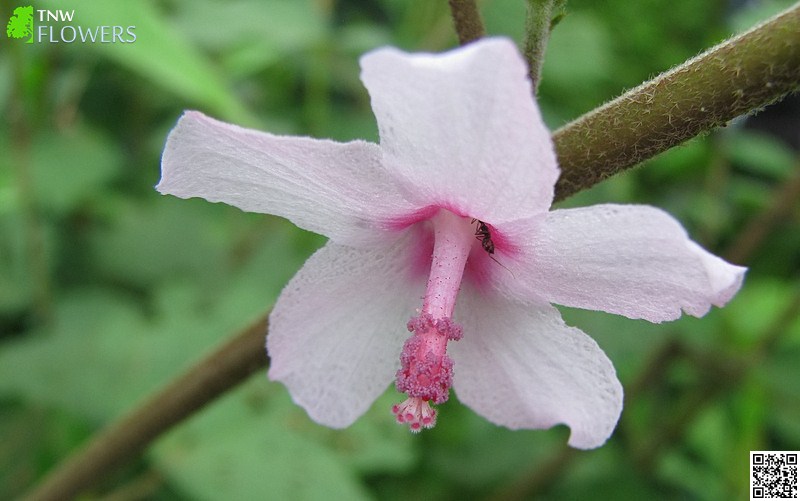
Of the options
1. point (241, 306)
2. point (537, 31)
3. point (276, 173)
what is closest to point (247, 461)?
point (241, 306)

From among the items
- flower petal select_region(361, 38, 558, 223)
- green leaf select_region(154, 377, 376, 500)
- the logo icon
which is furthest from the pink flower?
the logo icon

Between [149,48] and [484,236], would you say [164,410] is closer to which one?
[484,236]

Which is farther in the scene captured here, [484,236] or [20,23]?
[20,23]

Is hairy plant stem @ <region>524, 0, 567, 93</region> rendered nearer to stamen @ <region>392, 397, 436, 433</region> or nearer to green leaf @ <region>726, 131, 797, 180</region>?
stamen @ <region>392, 397, 436, 433</region>

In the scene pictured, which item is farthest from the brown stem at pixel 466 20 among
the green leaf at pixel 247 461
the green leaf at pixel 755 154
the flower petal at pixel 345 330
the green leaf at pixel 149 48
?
the green leaf at pixel 755 154

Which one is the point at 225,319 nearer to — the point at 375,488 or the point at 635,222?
the point at 375,488

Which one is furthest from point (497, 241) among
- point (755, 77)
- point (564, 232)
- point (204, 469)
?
point (204, 469)

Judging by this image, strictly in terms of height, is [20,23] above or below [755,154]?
above
